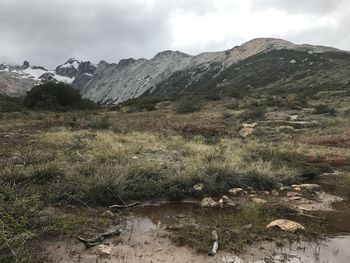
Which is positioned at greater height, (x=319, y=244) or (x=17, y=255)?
(x=17, y=255)

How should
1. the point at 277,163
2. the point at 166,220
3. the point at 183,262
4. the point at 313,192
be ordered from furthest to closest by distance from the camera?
the point at 277,163
the point at 313,192
the point at 166,220
the point at 183,262

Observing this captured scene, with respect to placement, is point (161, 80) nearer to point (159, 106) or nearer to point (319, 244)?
point (159, 106)

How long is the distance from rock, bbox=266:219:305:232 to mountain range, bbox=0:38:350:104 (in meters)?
63.3

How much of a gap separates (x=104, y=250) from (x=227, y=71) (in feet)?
420

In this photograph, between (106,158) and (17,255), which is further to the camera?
(106,158)

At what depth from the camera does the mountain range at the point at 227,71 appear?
93.8 metres

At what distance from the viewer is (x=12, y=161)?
1330 cm

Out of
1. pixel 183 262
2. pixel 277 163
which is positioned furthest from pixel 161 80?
pixel 183 262

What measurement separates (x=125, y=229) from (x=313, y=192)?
6.83m

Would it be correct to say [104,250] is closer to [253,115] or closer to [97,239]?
[97,239]

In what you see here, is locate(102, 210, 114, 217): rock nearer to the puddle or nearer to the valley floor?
the valley floor

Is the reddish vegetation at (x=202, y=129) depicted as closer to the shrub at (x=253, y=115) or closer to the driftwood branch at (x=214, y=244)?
the shrub at (x=253, y=115)

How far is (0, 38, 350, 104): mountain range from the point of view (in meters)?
93.8

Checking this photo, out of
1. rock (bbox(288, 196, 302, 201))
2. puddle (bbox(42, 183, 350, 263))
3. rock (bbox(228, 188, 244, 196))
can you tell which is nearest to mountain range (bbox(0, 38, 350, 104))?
rock (bbox(288, 196, 302, 201))
